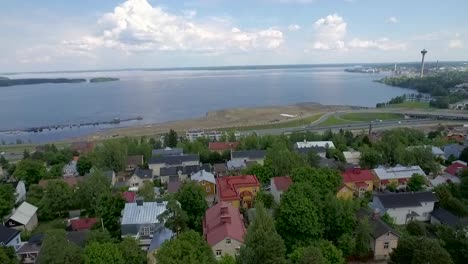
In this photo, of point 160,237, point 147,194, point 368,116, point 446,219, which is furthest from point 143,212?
point 368,116

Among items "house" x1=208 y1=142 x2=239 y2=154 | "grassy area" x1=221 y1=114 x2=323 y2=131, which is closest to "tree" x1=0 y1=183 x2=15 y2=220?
"house" x1=208 y1=142 x2=239 y2=154

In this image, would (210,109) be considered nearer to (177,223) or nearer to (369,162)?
(369,162)

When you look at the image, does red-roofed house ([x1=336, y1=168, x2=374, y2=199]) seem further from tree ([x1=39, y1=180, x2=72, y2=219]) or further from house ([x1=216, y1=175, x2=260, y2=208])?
tree ([x1=39, y1=180, x2=72, y2=219])

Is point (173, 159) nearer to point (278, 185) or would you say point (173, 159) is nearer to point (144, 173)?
point (144, 173)

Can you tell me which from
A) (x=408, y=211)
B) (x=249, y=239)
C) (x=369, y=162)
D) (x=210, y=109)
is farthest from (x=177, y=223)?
(x=210, y=109)

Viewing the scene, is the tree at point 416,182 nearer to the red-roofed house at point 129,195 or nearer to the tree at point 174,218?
the tree at point 174,218

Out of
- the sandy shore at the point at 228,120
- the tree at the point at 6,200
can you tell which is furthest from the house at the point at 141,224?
the sandy shore at the point at 228,120
